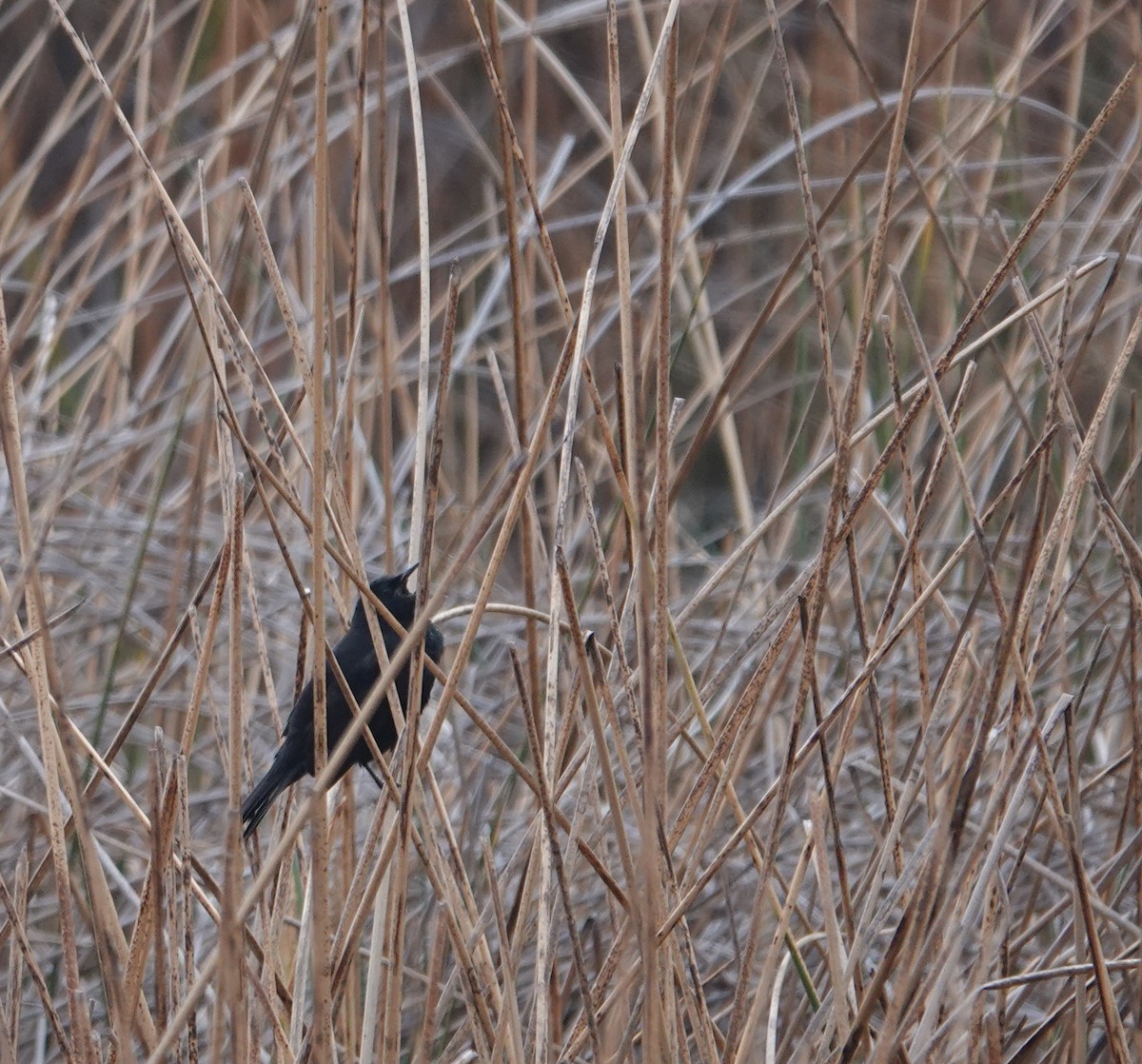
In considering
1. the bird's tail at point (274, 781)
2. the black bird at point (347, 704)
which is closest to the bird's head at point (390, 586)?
the black bird at point (347, 704)

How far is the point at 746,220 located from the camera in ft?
14.4

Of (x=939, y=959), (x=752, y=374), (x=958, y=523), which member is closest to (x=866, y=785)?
(x=958, y=523)

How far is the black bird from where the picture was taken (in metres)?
1.56

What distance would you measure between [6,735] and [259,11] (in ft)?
3.62

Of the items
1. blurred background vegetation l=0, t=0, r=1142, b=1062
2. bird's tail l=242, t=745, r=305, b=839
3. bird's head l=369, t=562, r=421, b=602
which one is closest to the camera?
blurred background vegetation l=0, t=0, r=1142, b=1062

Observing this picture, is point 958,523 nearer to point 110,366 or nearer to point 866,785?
point 866,785

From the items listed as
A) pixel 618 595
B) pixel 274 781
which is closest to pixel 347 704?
pixel 274 781

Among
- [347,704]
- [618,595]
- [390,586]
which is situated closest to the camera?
[347,704]

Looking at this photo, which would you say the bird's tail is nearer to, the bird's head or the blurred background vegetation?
the blurred background vegetation

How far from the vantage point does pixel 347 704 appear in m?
1.57

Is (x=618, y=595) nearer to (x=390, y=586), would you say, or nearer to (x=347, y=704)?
(x=390, y=586)

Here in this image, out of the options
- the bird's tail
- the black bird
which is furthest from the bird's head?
the bird's tail

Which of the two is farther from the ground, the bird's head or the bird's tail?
the bird's head

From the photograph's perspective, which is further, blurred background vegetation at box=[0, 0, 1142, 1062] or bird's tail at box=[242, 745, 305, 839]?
bird's tail at box=[242, 745, 305, 839]
